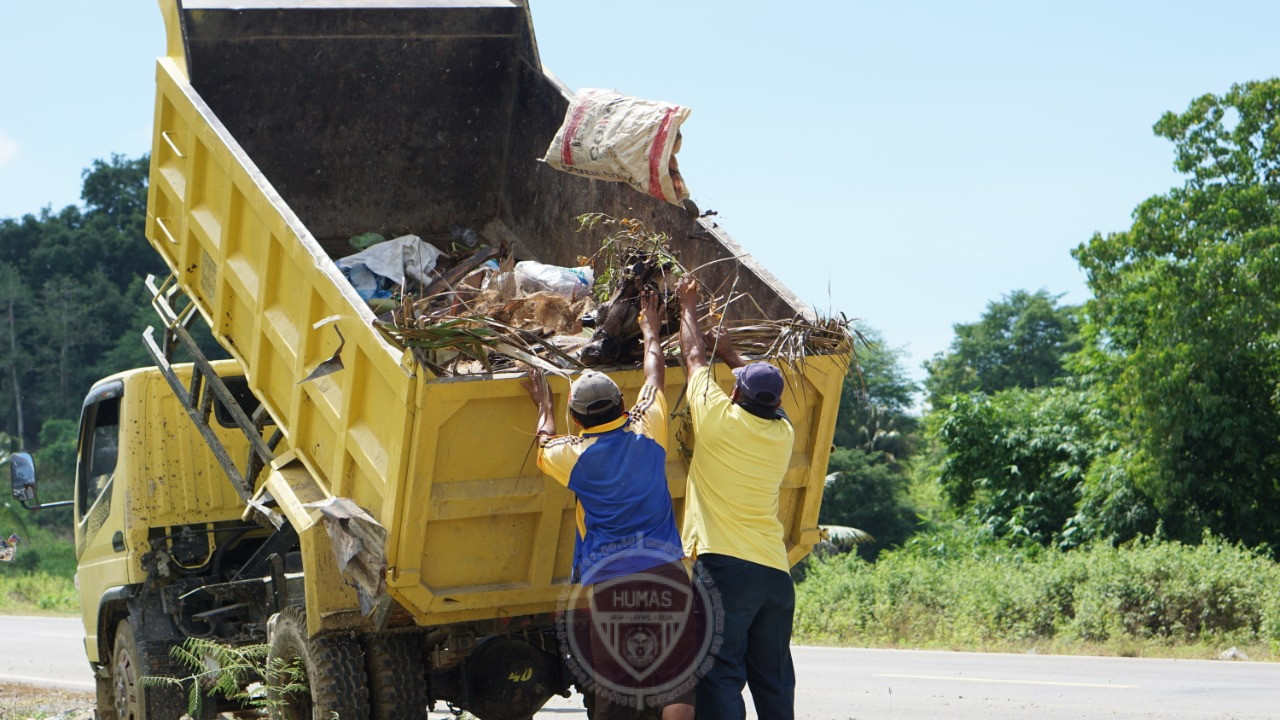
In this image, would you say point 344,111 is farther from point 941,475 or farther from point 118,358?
point 118,358

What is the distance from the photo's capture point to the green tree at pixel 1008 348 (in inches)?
2122

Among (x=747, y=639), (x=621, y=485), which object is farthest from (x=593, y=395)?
(x=747, y=639)

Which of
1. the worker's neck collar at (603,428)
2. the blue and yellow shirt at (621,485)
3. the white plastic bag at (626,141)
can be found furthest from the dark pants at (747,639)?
the white plastic bag at (626,141)

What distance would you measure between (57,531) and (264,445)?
31.0 m

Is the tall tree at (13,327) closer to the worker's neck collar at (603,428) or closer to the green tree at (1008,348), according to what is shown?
the green tree at (1008,348)

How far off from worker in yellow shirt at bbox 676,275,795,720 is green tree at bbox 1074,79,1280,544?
506 inches

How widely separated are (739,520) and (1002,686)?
4939mm

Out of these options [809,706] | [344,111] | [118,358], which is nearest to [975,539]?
[809,706]

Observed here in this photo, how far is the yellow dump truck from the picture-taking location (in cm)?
458

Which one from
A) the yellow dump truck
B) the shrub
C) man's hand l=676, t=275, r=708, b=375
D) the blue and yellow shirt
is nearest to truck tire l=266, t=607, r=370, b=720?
the yellow dump truck

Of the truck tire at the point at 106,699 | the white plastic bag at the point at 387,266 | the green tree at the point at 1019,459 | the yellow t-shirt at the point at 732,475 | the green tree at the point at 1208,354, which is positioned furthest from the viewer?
the green tree at the point at 1019,459

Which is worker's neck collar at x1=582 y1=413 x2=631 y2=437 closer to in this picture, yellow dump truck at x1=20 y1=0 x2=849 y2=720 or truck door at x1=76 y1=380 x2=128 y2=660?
yellow dump truck at x1=20 y1=0 x2=849 y2=720

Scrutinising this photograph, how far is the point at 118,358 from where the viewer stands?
1508 inches

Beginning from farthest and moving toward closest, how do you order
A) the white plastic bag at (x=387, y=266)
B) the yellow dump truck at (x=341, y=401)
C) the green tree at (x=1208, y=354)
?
the green tree at (x=1208, y=354), the white plastic bag at (x=387, y=266), the yellow dump truck at (x=341, y=401)
